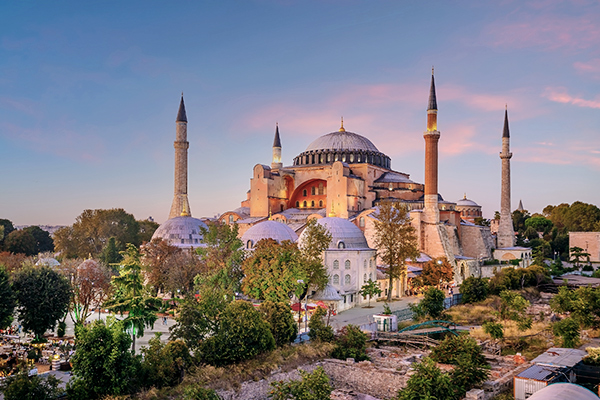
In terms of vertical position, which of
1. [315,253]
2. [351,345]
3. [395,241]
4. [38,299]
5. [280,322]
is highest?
[395,241]

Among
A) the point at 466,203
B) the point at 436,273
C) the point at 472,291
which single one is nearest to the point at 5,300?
the point at 472,291

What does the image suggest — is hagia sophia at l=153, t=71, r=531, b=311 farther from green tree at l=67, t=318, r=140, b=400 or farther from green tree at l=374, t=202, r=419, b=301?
green tree at l=67, t=318, r=140, b=400

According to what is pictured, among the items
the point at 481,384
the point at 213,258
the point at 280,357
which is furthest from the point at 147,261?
the point at 481,384

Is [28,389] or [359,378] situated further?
[359,378]

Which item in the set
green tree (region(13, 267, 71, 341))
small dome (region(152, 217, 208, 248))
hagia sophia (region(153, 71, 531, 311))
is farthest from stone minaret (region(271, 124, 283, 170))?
green tree (region(13, 267, 71, 341))

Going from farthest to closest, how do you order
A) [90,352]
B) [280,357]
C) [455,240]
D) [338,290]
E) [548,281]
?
1. [455,240]
2. [548,281]
3. [338,290]
4. [280,357]
5. [90,352]

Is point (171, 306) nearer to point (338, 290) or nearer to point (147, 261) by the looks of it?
point (147, 261)

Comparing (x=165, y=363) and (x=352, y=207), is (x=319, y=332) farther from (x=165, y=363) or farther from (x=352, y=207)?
(x=352, y=207)
